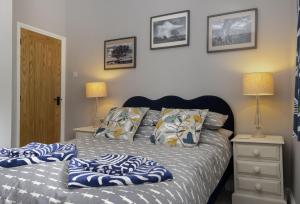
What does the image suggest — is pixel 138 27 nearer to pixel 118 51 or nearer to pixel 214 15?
pixel 118 51

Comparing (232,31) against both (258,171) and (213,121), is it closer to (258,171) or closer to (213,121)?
(213,121)

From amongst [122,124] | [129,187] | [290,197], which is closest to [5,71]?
[122,124]

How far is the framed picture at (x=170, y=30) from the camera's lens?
3.13 m

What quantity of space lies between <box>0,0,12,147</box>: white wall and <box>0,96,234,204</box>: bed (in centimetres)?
120

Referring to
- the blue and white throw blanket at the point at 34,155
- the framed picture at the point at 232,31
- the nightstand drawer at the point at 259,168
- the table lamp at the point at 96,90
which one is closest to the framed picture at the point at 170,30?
the framed picture at the point at 232,31

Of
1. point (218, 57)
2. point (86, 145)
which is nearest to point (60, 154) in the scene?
point (86, 145)

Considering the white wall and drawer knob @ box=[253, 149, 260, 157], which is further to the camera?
the white wall

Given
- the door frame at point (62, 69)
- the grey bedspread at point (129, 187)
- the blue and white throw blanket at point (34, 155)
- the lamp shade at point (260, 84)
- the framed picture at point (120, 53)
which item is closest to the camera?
the grey bedspread at point (129, 187)

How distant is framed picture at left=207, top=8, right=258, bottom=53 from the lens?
2779 mm

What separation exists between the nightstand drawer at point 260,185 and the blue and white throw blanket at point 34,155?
158 centimetres

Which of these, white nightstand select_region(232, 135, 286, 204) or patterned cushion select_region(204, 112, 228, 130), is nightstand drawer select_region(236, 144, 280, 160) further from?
patterned cushion select_region(204, 112, 228, 130)

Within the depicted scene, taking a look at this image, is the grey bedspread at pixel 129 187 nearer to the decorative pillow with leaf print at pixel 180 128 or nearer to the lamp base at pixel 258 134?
the decorative pillow with leaf print at pixel 180 128

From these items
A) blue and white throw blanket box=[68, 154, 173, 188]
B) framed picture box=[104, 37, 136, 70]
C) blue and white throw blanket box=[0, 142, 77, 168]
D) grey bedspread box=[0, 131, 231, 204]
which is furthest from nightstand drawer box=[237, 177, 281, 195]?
framed picture box=[104, 37, 136, 70]

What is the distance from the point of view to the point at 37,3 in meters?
3.66
